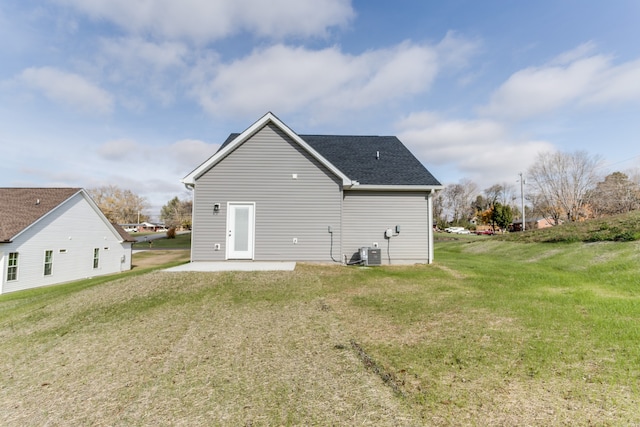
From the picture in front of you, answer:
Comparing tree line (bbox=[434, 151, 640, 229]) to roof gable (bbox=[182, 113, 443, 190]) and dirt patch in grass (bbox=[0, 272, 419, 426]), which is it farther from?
dirt patch in grass (bbox=[0, 272, 419, 426])

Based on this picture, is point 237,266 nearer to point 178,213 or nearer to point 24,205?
point 24,205

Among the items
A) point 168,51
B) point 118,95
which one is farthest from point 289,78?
point 118,95

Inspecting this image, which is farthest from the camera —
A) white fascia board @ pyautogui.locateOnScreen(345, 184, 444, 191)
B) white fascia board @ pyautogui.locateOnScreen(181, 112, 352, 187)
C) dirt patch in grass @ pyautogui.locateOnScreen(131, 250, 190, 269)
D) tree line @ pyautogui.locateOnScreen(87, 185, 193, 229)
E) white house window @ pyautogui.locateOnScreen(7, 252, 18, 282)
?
tree line @ pyautogui.locateOnScreen(87, 185, 193, 229)

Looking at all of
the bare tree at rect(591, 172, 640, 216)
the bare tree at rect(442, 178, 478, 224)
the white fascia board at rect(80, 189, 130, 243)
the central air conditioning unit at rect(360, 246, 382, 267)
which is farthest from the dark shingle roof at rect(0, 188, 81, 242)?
the bare tree at rect(442, 178, 478, 224)

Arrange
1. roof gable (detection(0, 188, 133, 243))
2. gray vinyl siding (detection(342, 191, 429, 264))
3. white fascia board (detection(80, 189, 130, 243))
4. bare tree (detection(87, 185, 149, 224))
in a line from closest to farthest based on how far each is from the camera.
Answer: gray vinyl siding (detection(342, 191, 429, 264))
roof gable (detection(0, 188, 133, 243))
white fascia board (detection(80, 189, 130, 243))
bare tree (detection(87, 185, 149, 224))

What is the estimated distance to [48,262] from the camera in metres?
19.5

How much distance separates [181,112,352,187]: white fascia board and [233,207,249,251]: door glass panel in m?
2.01

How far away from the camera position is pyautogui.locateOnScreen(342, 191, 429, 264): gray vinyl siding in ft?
38.5

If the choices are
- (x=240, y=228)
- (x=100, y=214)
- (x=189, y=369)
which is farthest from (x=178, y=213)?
(x=189, y=369)

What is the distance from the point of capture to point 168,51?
13719 millimetres

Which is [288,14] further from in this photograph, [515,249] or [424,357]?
[515,249]

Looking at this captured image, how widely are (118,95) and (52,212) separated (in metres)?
10.6

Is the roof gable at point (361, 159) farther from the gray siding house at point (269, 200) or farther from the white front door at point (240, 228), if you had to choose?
the white front door at point (240, 228)

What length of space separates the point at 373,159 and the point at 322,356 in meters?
11.1
